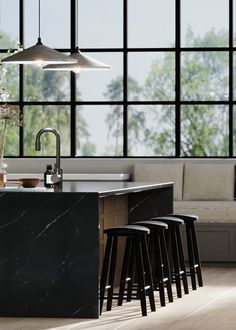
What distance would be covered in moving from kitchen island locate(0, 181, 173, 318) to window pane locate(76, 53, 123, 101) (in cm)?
504

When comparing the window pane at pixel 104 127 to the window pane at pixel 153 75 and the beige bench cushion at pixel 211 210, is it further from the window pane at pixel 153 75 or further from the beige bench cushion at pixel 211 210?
the beige bench cushion at pixel 211 210

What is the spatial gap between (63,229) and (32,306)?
0.56 metres

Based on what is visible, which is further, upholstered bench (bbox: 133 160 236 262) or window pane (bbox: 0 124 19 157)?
window pane (bbox: 0 124 19 157)

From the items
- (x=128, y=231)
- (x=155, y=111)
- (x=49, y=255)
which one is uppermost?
(x=155, y=111)

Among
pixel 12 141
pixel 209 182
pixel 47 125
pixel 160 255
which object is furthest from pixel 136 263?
pixel 12 141

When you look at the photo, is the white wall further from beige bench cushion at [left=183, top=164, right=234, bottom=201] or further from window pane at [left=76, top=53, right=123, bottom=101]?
window pane at [left=76, top=53, right=123, bottom=101]

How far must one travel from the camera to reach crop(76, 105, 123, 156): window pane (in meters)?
12.1

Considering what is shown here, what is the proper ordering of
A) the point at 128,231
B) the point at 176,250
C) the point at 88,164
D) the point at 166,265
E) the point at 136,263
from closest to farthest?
the point at 128,231, the point at 136,263, the point at 166,265, the point at 176,250, the point at 88,164

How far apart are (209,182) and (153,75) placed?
1437 millimetres

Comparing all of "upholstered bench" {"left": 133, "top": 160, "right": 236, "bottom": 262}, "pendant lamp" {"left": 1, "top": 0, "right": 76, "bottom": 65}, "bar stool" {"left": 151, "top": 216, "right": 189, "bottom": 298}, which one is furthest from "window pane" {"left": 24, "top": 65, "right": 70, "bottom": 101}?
"pendant lamp" {"left": 1, "top": 0, "right": 76, "bottom": 65}

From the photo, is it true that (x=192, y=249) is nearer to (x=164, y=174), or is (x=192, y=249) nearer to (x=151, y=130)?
(x=164, y=174)

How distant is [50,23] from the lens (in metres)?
12.2

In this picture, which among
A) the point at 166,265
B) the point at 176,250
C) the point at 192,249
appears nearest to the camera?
the point at 166,265

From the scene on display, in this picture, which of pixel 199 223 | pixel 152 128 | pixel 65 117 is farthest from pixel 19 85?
pixel 199 223
